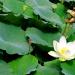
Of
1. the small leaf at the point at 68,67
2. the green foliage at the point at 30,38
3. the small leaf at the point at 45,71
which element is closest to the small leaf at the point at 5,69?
the green foliage at the point at 30,38

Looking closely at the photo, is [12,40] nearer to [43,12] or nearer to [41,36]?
[41,36]

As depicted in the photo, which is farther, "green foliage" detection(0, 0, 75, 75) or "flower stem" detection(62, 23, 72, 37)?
"flower stem" detection(62, 23, 72, 37)

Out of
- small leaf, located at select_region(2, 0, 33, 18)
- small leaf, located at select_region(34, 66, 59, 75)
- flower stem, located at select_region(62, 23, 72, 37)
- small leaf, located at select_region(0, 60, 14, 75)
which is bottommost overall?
small leaf, located at select_region(34, 66, 59, 75)

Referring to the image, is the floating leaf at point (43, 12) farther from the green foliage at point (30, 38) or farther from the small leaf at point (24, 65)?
the small leaf at point (24, 65)

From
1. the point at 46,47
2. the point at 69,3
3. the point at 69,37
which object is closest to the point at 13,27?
the point at 46,47

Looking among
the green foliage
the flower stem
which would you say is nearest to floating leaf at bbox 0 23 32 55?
the green foliage

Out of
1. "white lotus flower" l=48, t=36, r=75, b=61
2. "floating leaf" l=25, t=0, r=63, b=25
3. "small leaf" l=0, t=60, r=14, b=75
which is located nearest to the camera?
"small leaf" l=0, t=60, r=14, b=75

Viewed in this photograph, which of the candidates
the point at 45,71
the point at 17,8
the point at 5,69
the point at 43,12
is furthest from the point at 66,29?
the point at 5,69

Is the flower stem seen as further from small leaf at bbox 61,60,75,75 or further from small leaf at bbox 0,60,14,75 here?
small leaf at bbox 0,60,14,75
